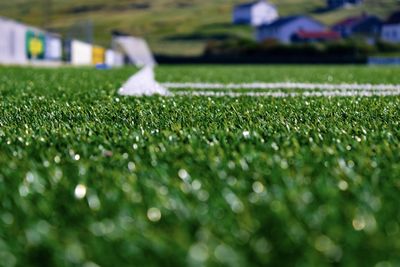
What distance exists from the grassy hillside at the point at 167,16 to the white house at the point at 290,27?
467 inches

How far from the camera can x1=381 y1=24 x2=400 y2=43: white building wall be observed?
4230 inches

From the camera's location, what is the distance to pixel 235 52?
8206 cm

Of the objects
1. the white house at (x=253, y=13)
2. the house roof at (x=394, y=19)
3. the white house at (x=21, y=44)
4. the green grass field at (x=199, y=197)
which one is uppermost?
the green grass field at (x=199, y=197)

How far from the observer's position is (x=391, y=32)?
108 meters

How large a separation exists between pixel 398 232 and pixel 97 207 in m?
0.93

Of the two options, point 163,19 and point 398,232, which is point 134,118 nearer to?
point 398,232

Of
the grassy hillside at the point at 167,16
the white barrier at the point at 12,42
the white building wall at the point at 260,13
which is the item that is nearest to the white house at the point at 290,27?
the grassy hillside at the point at 167,16

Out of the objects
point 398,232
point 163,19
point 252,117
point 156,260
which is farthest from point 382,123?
point 163,19

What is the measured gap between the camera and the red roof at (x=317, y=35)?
107m

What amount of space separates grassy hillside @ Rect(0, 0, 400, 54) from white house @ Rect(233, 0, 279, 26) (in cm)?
237

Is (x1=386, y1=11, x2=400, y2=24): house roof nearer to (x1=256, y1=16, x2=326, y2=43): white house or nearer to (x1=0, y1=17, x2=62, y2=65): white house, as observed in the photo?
(x1=256, y1=16, x2=326, y2=43): white house

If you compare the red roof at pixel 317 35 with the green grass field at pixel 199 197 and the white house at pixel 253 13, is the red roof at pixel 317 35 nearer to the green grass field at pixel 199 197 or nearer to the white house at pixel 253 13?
the white house at pixel 253 13

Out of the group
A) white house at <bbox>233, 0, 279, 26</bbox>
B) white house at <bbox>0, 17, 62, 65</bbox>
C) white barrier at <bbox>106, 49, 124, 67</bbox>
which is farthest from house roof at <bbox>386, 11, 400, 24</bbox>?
white house at <bbox>0, 17, 62, 65</bbox>

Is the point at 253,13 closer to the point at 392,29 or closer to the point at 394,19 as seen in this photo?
the point at 394,19
